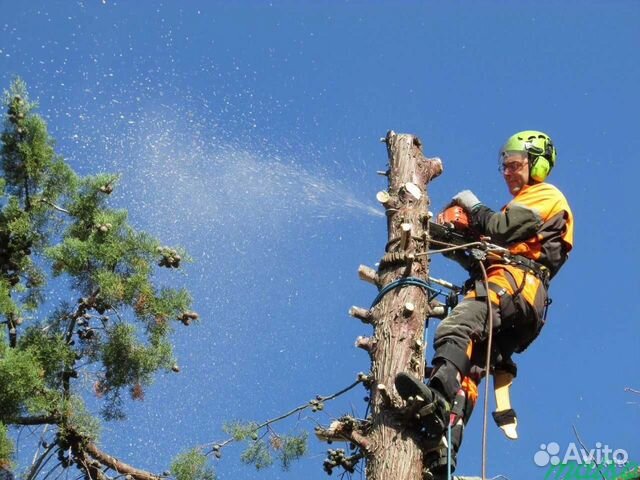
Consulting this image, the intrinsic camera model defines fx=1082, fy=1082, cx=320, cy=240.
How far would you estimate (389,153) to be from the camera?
19.8 feet

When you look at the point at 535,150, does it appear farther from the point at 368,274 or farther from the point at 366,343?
the point at 366,343

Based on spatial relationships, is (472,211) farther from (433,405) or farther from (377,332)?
(433,405)

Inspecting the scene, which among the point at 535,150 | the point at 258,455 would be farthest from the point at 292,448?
the point at 535,150

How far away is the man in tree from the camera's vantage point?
4.90m

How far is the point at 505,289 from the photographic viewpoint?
5340mm

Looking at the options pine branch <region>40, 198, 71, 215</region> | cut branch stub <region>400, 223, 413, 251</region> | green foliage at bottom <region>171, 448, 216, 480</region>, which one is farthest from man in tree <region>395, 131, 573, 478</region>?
pine branch <region>40, 198, 71, 215</region>

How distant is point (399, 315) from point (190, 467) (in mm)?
1389

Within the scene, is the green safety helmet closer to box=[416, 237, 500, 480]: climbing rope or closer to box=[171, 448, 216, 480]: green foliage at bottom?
box=[416, 237, 500, 480]: climbing rope

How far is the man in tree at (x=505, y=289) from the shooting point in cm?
490

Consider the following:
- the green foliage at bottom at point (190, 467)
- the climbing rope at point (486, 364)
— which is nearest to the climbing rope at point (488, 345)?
the climbing rope at point (486, 364)

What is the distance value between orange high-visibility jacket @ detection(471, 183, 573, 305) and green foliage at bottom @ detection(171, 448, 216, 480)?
1786 mm

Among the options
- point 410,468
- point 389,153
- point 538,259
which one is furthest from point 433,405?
point 389,153

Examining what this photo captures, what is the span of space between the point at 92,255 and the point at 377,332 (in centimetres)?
169

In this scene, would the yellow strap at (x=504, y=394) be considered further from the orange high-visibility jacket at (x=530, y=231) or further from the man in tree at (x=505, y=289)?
the orange high-visibility jacket at (x=530, y=231)
